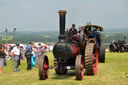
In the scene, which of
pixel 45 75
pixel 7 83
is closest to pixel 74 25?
pixel 45 75

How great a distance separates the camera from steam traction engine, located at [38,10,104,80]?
Answer: 1041cm

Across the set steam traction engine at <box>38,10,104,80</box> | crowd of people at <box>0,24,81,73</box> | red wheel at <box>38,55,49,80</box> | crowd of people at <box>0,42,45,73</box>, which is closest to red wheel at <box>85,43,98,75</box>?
steam traction engine at <box>38,10,104,80</box>

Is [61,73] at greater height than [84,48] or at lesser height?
lesser

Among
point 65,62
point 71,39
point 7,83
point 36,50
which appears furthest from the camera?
point 36,50

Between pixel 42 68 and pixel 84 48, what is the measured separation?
2.62 m

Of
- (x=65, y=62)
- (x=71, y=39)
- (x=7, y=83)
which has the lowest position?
(x=7, y=83)

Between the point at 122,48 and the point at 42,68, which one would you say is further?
the point at 122,48

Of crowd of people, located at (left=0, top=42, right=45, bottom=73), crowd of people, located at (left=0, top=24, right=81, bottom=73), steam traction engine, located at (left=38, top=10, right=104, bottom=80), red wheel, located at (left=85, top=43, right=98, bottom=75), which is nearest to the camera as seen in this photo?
steam traction engine, located at (left=38, top=10, right=104, bottom=80)

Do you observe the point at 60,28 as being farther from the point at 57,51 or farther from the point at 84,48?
the point at 84,48

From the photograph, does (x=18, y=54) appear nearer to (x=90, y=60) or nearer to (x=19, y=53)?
(x=19, y=53)

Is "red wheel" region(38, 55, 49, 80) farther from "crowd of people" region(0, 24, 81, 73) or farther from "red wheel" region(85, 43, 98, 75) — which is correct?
"crowd of people" region(0, 24, 81, 73)

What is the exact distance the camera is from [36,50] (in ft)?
55.9

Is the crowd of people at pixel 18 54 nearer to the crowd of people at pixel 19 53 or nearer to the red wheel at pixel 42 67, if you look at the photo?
the crowd of people at pixel 19 53

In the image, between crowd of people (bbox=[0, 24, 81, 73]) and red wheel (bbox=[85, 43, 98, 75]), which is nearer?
red wheel (bbox=[85, 43, 98, 75])
